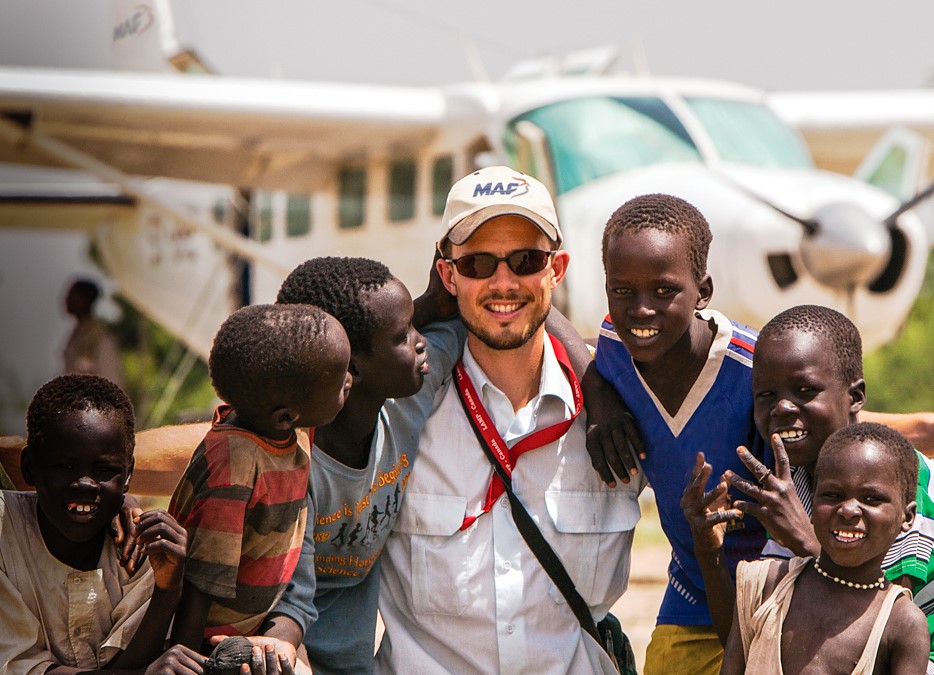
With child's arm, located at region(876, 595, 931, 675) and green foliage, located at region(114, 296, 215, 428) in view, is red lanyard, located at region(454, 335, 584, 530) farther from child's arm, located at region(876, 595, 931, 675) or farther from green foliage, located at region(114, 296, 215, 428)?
green foliage, located at region(114, 296, 215, 428)

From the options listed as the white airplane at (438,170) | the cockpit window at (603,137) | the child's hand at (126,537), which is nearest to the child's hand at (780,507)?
the child's hand at (126,537)

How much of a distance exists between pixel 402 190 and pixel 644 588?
250 inches

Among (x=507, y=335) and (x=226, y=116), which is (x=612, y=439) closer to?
(x=507, y=335)

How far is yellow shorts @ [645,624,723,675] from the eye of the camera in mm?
3141

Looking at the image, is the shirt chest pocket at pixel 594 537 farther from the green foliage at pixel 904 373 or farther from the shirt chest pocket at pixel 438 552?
the green foliage at pixel 904 373

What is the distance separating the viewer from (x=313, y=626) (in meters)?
2.95

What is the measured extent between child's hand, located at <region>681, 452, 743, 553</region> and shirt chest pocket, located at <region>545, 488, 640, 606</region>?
514mm

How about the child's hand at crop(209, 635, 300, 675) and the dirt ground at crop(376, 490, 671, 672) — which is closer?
the child's hand at crop(209, 635, 300, 675)

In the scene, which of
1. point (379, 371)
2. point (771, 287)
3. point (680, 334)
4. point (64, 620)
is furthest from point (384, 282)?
point (771, 287)

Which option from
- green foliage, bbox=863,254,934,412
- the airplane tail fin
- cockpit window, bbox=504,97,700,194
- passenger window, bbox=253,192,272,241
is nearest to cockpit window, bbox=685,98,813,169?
cockpit window, bbox=504,97,700,194

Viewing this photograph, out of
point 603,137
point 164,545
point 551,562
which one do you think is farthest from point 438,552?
point 603,137

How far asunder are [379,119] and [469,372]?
1084 cm

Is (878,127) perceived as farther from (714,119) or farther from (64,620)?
(64,620)

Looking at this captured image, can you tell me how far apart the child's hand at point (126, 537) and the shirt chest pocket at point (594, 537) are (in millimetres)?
→ 1062
